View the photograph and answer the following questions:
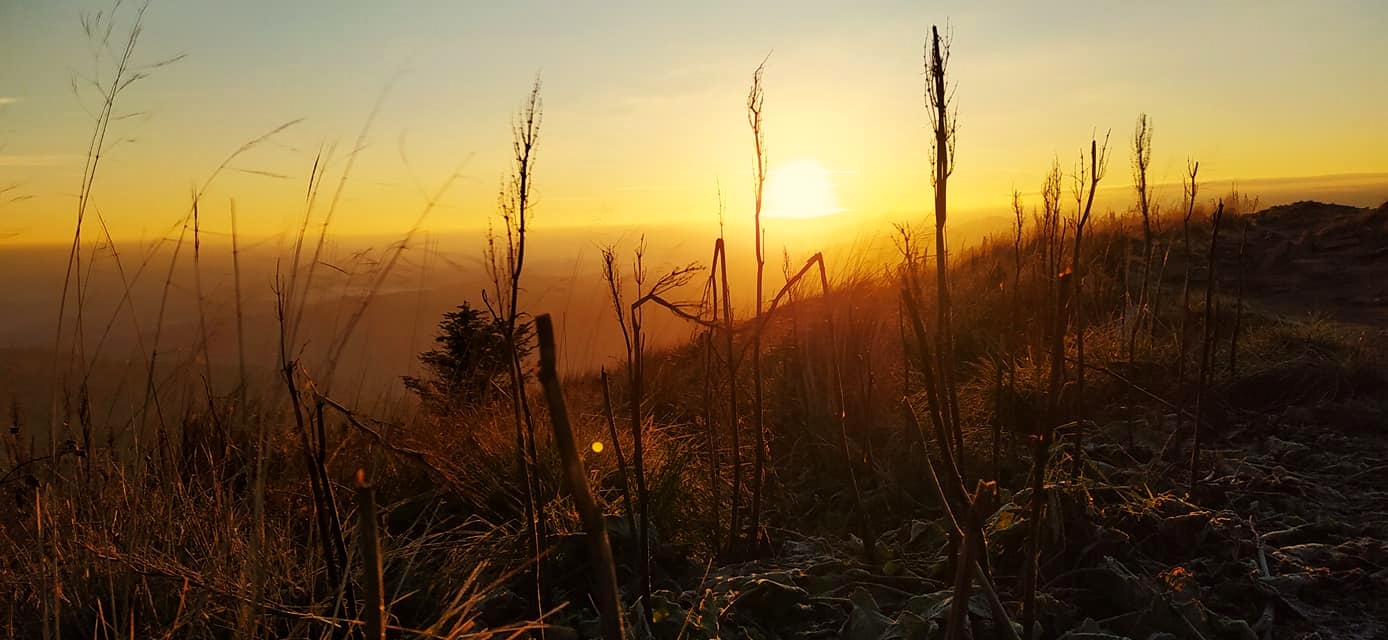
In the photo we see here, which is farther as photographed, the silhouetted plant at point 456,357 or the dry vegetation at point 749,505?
the silhouetted plant at point 456,357

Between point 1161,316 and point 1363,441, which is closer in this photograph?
point 1363,441

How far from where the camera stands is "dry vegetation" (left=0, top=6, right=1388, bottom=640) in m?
1.83

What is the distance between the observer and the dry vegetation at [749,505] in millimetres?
1833

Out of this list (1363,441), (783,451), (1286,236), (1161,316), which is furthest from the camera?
(1286,236)

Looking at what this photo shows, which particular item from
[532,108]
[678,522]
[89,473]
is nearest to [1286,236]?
[678,522]

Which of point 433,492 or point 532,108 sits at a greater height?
point 532,108

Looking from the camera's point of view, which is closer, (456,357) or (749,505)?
(749,505)

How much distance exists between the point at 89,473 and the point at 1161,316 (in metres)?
6.21

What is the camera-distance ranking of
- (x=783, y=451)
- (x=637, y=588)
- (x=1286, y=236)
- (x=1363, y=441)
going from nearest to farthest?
(x=637, y=588) → (x=1363, y=441) → (x=783, y=451) → (x=1286, y=236)

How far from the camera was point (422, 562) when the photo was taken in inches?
94.2

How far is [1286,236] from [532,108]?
35.2ft

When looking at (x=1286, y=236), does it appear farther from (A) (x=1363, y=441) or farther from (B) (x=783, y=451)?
(B) (x=783, y=451)

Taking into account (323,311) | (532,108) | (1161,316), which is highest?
(532,108)

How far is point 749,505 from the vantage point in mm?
3139
